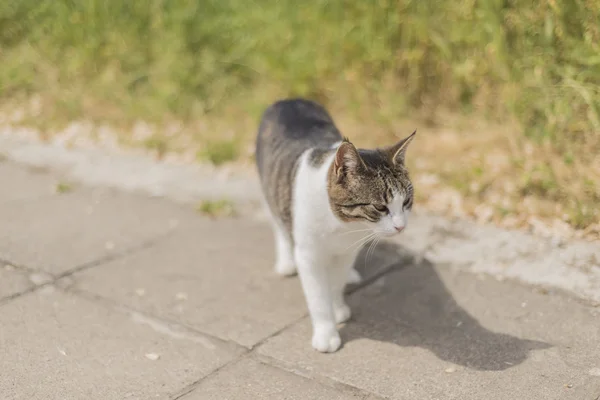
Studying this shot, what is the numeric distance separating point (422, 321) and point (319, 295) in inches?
21.7

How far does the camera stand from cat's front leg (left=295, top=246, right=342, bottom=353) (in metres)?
3.17

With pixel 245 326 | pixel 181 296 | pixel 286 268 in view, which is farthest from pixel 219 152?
pixel 245 326

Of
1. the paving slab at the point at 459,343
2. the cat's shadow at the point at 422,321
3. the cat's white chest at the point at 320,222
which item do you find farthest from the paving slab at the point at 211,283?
the cat's white chest at the point at 320,222

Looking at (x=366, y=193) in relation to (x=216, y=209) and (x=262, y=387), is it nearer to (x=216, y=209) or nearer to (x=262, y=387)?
(x=262, y=387)

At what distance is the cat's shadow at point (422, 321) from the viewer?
309 cm

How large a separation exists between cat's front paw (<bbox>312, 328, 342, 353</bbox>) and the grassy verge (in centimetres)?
163

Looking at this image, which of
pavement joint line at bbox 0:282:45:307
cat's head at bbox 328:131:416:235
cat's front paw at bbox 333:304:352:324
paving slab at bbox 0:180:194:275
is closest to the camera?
cat's head at bbox 328:131:416:235

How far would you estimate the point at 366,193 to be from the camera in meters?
2.95

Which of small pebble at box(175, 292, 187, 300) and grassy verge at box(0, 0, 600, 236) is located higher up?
grassy verge at box(0, 0, 600, 236)

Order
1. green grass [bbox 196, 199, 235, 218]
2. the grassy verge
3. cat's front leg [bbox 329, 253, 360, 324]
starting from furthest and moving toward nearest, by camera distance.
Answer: green grass [bbox 196, 199, 235, 218]
the grassy verge
cat's front leg [bbox 329, 253, 360, 324]

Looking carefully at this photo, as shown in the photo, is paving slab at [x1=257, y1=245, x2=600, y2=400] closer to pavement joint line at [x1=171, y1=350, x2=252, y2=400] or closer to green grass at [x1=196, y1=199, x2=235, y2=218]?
pavement joint line at [x1=171, y1=350, x2=252, y2=400]

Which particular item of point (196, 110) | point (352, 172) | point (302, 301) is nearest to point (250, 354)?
point (302, 301)

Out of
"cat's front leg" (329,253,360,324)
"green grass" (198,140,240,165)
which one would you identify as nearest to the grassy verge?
"green grass" (198,140,240,165)

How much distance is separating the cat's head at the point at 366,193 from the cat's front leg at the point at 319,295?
28cm
